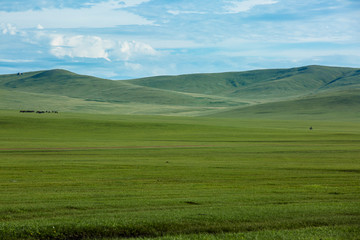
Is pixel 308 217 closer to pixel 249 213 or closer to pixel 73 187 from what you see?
pixel 249 213

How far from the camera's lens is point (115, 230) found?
37.6 feet

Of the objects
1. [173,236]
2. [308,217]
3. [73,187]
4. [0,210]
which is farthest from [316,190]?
[0,210]

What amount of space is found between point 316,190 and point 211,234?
8.71 m

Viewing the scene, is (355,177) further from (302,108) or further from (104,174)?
(302,108)

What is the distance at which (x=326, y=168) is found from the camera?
92.5 ft

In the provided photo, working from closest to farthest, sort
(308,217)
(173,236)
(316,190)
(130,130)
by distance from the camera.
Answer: (173,236) < (308,217) < (316,190) < (130,130)

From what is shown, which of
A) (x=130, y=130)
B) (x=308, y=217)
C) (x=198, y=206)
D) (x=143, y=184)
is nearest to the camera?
(x=308, y=217)

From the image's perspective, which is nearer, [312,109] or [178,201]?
[178,201]

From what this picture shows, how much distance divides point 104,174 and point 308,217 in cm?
1449

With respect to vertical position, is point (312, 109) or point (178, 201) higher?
point (178, 201)

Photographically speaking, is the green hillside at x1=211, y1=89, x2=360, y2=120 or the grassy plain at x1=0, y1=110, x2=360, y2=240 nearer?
the grassy plain at x1=0, y1=110, x2=360, y2=240

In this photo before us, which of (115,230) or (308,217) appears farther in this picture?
(308,217)

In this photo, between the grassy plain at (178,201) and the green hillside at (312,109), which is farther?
the green hillside at (312,109)

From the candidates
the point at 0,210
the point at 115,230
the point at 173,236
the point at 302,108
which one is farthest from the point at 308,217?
the point at 302,108
